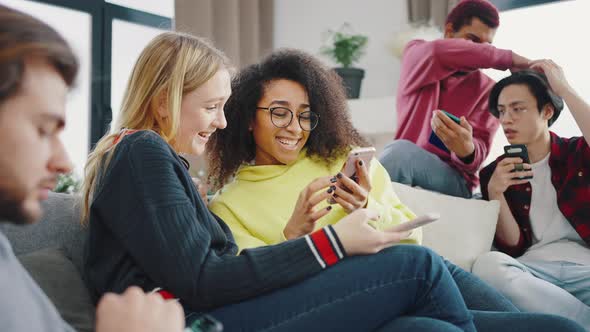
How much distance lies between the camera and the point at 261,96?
1.80m

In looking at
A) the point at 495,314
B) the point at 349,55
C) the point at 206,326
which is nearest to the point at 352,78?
the point at 349,55

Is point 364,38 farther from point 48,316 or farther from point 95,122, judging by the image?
point 48,316

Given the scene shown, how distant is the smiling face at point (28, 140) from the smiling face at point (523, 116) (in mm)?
1851

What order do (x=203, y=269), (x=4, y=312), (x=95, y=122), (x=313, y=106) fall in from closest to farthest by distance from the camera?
(x=4, y=312), (x=203, y=269), (x=313, y=106), (x=95, y=122)

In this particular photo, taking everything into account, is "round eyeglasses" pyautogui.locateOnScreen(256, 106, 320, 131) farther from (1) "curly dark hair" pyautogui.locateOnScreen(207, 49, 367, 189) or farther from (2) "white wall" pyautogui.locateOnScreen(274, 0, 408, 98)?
(2) "white wall" pyautogui.locateOnScreen(274, 0, 408, 98)

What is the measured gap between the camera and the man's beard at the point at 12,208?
0.66m

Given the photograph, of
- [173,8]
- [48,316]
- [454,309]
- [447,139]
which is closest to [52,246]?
[48,316]

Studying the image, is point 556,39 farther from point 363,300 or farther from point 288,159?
point 363,300

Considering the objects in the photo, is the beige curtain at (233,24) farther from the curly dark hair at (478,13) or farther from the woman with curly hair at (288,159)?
the woman with curly hair at (288,159)

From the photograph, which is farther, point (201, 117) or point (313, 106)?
point (313, 106)

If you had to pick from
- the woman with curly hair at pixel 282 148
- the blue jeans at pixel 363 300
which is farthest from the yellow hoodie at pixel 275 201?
the blue jeans at pixel 363 300

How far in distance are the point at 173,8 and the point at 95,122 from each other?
0.97 metres

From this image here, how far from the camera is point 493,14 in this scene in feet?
8.41

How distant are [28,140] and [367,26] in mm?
3798
